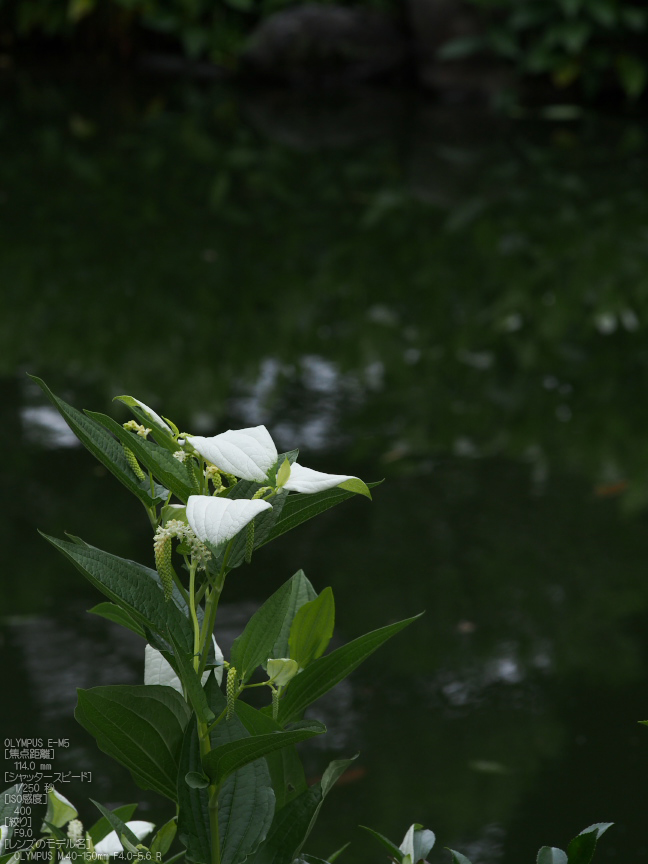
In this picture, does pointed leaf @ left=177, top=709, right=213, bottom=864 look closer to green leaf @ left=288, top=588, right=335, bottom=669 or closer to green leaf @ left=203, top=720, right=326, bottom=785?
green leaf @ left=203, top=720, right=326, bottom=785

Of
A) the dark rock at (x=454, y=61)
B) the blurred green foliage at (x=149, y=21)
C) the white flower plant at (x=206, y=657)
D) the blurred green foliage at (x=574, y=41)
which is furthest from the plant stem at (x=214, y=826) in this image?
the blurred green foliage at (x=149, y=21)

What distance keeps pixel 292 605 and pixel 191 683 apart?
7.0 inches

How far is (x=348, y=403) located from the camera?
133 inches

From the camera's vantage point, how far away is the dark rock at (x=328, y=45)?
8273mm

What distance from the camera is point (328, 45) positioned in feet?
27.3

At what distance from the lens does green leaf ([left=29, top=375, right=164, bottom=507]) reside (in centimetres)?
78

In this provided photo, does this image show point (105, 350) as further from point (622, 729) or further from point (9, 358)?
point (622, 729)

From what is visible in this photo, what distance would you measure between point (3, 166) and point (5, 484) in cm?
367

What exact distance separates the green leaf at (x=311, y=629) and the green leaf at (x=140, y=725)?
104 mm

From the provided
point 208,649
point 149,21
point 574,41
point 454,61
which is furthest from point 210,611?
point 149,21

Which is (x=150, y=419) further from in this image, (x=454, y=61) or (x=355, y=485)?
(x=454, y=61)

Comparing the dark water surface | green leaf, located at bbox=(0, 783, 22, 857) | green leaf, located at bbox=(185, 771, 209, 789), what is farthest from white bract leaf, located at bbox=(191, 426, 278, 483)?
the dark water surface

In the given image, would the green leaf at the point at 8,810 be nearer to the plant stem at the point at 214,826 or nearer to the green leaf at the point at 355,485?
the plant stem at the point at 214,826

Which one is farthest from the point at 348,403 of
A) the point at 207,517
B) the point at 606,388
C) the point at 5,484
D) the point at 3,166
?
the point at 3,166
